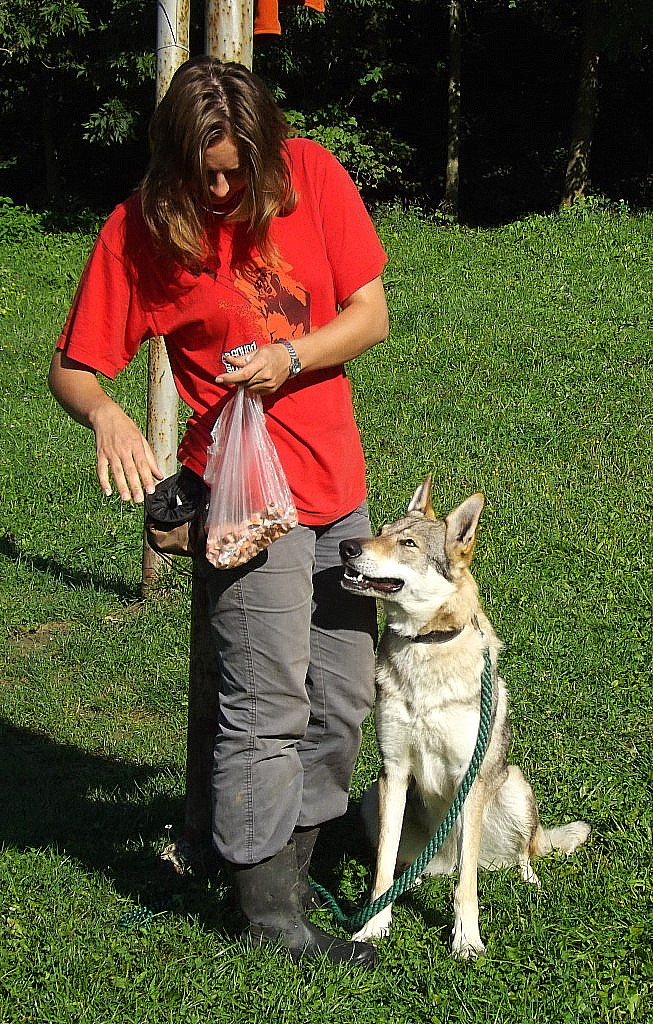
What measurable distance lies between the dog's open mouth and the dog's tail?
120 centimetres

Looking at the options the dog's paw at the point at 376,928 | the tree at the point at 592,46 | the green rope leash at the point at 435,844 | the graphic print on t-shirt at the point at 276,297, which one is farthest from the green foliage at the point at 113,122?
the dog's paw at the point at 376,928

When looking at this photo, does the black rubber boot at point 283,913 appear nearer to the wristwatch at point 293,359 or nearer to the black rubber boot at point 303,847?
the black rubber boot at point 303,847

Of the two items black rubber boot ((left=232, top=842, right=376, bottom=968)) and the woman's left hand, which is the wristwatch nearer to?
the woman's left hand

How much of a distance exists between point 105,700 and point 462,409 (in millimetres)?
5025

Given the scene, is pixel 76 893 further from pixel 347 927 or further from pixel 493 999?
pixel 493 999

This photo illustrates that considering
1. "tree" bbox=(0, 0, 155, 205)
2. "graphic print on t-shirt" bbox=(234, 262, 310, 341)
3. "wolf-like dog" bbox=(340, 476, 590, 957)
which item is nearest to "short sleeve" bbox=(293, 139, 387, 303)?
"graphic print on t-shirt" bbox=(234, 262, 310, 341)

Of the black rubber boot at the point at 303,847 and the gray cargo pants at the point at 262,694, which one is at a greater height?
the gray cargo pants at the point at 262,694

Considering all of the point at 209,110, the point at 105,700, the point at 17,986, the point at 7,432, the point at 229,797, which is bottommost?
the point at 7,432

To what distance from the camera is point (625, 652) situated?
18.7 ft

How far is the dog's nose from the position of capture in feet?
10.9

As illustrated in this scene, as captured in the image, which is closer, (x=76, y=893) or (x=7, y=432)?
(x=76, y=893)

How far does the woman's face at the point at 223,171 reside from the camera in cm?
278

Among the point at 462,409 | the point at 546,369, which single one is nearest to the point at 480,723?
the point at 462,409

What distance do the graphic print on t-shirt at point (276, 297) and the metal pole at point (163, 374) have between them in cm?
351
